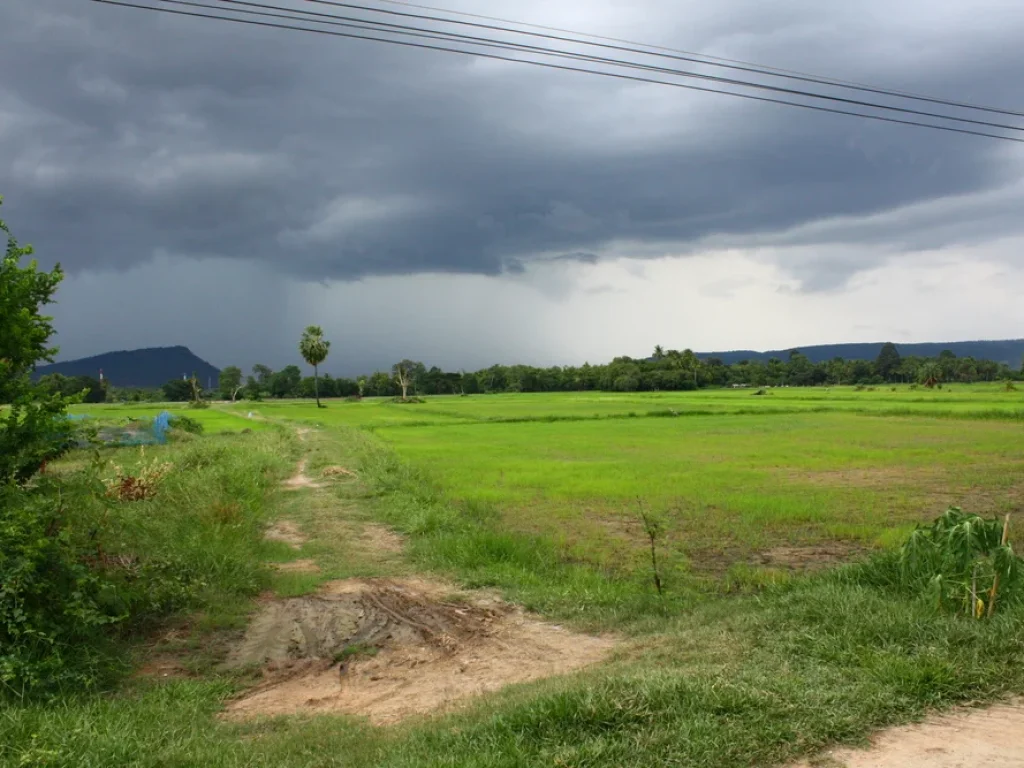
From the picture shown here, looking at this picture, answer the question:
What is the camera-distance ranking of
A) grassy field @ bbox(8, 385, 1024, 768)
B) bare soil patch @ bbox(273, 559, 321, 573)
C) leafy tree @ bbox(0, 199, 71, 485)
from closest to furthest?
grassy field @ bbox(8, 385, 1024, 768)
leafy tree @ bbox(0, 199, 71, 485)
bare soil patch @ bbox(273, 559, 321, 573)

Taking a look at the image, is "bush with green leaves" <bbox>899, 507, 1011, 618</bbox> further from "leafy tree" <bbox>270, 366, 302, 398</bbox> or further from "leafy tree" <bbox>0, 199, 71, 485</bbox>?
"leafy tree" <bbox>270, 366, 302, 398</bbox>

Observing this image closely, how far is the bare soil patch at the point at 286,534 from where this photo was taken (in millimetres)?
11195

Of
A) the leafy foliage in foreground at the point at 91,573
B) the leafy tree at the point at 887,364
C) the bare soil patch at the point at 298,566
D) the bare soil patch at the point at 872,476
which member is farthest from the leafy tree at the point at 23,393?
the leafy tree at the point at 887,364

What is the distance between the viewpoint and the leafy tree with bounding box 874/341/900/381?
12125 centimetres

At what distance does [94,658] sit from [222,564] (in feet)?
9.29

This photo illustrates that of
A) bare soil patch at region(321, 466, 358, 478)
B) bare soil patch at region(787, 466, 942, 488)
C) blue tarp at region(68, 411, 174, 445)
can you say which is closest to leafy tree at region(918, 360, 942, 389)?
bare soil patch at region(787, 466, 942, 488)

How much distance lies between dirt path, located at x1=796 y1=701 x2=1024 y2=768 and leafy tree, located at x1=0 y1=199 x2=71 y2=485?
674 centimetres

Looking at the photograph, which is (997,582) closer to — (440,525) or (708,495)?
(440,525)

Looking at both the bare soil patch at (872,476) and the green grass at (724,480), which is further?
the bare soil patch at (872,476)

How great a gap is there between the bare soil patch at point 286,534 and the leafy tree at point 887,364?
423 ft

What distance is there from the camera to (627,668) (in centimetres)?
498

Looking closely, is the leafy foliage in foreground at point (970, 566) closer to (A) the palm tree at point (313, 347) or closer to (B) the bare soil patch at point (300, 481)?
(B) the bare soil patch at point (300, 481)

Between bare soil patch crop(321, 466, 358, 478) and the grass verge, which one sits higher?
the grass verge

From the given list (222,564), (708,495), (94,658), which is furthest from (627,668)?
(708,495)
